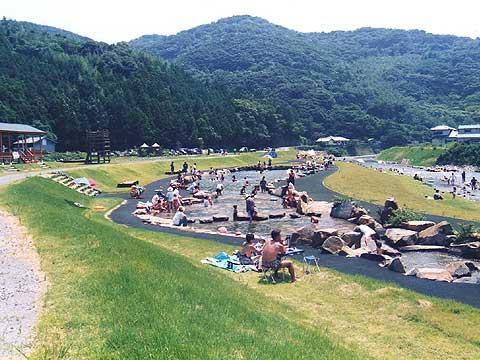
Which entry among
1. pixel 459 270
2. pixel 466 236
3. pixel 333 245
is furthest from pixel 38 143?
pixel 459 270

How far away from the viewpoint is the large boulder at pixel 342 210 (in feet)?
97.2

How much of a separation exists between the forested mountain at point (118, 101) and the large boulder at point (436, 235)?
69437 millimetres

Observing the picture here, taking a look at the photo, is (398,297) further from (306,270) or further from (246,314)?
(246,314)

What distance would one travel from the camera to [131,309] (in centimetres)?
916

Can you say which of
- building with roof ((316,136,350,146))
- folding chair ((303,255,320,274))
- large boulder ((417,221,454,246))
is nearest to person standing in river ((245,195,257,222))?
large boulder ((417,221,454,246))

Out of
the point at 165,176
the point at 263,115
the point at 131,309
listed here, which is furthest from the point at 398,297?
the point at 263,115

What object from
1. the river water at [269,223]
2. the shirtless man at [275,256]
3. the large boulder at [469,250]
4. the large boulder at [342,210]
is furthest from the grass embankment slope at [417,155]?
the shirtless man at [275,256]

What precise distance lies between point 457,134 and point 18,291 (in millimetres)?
137713

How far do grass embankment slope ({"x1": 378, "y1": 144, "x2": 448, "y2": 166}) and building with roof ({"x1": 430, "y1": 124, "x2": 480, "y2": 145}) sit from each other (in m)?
12.4

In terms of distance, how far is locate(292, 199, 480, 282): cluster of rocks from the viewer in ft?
59.3

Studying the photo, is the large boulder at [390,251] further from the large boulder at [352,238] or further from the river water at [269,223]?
the large boulder at [352,238]

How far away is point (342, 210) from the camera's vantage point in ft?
98.6

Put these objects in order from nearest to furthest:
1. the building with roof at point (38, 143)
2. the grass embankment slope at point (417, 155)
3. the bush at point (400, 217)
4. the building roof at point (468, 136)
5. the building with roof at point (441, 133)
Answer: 1. the bush at point (400, 217)
2. the building with roof at point (38, 143)
3. the grass embankment slope at point (417, 155)
4. the building roof at point (468, 136)
5. the building with roof at point (441, 133)

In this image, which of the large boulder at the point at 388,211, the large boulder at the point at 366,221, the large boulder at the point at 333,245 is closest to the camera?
the large boulder at the point at 333,245
